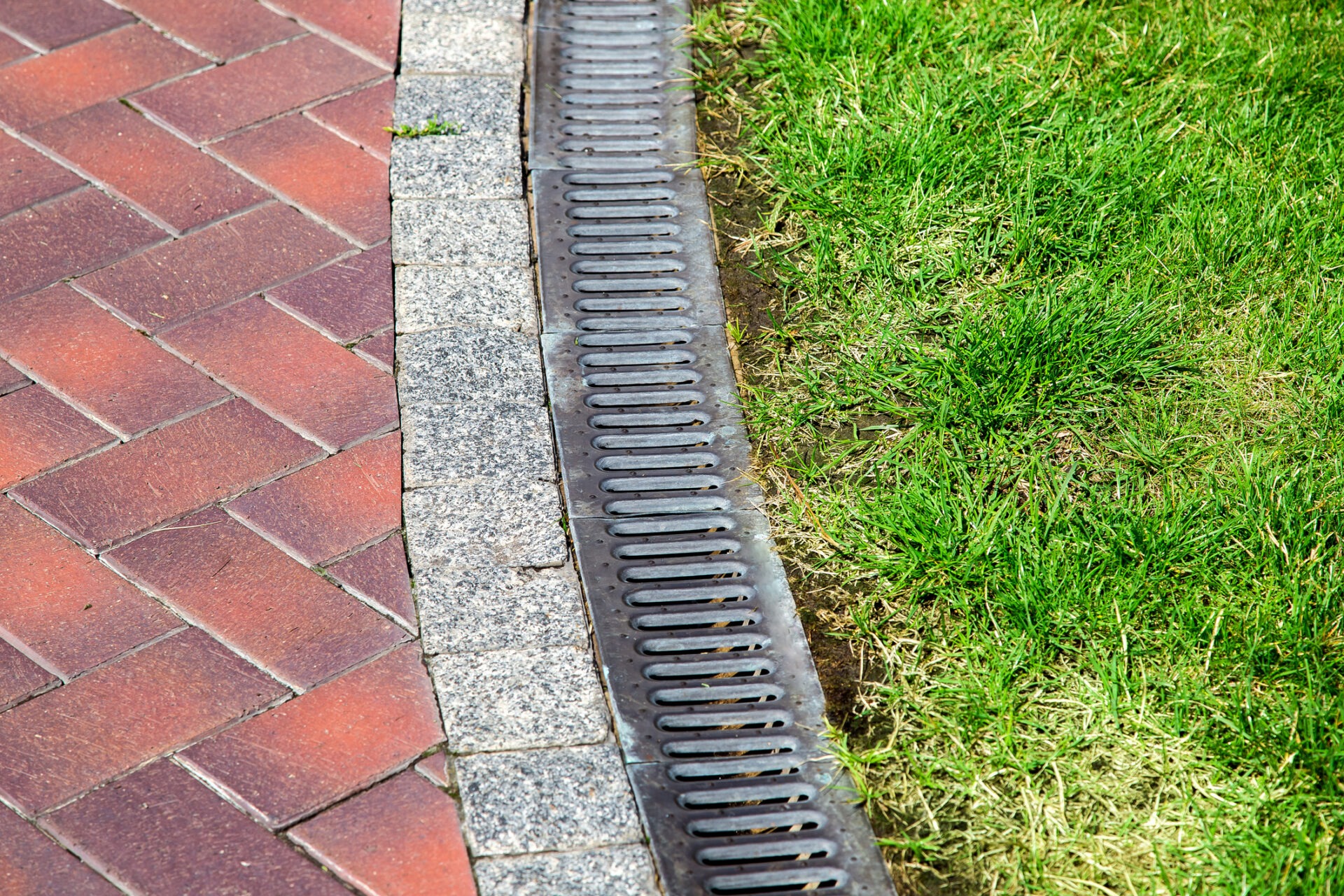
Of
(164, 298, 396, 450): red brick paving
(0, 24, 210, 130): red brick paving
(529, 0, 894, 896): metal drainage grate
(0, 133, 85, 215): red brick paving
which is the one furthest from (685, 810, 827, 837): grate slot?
(0, 24, 210, 130): red brick paving

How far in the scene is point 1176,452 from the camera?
2.54 meters

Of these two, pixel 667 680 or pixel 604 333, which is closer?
pixel 667 680

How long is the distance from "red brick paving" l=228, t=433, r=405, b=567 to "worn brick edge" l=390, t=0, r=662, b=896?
0.05 meters

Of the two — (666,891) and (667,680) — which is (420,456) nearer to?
(667,680)

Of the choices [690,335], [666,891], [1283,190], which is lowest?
[666,891]

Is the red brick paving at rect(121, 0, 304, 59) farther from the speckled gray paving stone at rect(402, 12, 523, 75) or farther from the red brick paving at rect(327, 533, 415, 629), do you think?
the red brick paving at rect(327, 533, 415, 629)

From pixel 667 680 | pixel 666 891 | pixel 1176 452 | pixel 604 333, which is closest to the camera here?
pixel 666 891

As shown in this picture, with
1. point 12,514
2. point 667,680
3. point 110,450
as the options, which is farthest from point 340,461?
point 667,680

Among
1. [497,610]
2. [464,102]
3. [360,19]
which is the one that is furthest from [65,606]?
[360,19]

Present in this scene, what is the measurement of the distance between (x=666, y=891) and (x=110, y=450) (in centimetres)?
141

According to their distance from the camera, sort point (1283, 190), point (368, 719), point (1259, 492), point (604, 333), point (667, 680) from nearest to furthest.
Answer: point (368, 719) < point (667, 680) < point (1259, 492) < point (604, 333) < point (1283, 190)

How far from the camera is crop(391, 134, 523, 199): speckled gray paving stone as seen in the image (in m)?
3.00

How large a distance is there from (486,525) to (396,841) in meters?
0.65

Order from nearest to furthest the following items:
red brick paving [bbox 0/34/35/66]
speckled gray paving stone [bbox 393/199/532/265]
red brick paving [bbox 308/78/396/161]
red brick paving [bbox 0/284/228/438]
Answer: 1. red brick paving [bbox 0/284/228/438]
2. speckled gray paving stone [bbox 393/199/532/265]
3. red brick paving [bbox 308/78/396/161]
4. red brick paving [bbox 0/34/35/66]
